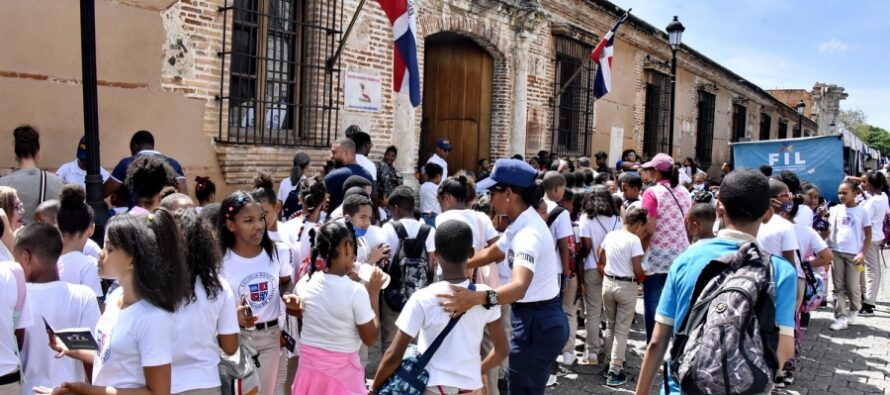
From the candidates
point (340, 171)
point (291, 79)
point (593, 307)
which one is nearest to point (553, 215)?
point (593, 307)

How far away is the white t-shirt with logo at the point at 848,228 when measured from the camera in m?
8.53

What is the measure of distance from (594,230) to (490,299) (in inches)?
139

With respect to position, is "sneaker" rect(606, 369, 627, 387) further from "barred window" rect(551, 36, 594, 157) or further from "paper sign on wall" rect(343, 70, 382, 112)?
"barred window" rect(551, 36, 594, 157)

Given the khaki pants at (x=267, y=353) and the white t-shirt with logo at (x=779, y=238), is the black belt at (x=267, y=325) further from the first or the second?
the white t-shirt with logo at (x=779, y=238)

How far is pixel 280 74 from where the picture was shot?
8.77m

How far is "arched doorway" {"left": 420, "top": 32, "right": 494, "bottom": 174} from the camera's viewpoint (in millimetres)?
12992

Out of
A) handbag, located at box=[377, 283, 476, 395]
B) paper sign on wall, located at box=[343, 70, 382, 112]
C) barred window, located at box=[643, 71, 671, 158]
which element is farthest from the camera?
barred window, located at box=[643, 71, 671, 158]

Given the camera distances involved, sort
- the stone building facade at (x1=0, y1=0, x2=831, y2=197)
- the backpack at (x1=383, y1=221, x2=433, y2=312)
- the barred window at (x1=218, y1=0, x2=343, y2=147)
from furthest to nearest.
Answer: the barred window at (x1=218, y1=0, x2=343, y2=147)
the stone building facade at (x1=0, y1=0, x2=831, y2=197)
the backpack at (x1=383, y1=221, x2=433, y2=312)

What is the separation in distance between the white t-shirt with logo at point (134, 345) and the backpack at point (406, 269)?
8.36 feet

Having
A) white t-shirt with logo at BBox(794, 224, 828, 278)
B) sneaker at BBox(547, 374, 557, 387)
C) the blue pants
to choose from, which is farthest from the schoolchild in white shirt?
white t-shirt with logo at BBox(794, 224, 828, 278)

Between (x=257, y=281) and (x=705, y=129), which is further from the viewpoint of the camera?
(x=705, y=129)

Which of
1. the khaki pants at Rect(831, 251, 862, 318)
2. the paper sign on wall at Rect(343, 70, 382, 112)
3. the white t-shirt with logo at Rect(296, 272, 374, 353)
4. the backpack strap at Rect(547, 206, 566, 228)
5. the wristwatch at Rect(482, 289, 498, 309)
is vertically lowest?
the khaki pants at Rect(831, 251, 862, 318)

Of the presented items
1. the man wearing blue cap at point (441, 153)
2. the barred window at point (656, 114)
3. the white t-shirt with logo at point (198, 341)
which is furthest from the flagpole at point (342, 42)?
the barred window at point (656, 114)

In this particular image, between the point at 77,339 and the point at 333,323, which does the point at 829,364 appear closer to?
the point at 333,323
